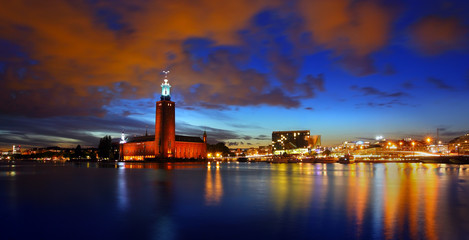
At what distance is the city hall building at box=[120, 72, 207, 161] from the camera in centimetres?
11250

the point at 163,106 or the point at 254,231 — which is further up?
the point at 163,106

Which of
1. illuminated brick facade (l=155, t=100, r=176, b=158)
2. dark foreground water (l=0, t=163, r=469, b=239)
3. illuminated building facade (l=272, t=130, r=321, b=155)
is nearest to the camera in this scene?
dark foreground water (l=0, t=163, r=469, b=239)

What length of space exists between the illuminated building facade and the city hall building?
50136 mm

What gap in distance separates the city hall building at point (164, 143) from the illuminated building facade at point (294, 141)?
50136mm

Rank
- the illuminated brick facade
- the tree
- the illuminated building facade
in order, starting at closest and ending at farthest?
the illuminated brick facade, the tree, the illuminated building facade

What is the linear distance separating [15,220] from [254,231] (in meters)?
8.76

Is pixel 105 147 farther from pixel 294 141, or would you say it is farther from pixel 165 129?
pixel 294 141

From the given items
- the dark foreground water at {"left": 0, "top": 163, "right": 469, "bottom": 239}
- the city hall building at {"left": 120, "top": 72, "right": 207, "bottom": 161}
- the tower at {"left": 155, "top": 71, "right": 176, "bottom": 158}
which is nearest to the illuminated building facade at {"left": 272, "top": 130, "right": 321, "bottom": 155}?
the city hall building at {"left": 120, "top": 72, "right": 207, "bottom": 161}

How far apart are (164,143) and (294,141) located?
82554mm

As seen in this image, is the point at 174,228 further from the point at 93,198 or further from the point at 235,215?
the point at 93,198

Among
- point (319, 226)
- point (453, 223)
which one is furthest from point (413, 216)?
point (319, 226)

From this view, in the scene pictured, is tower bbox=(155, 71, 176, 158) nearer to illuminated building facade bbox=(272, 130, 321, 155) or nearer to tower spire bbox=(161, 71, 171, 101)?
tower spire bbox=(161, 71, 171, 101)

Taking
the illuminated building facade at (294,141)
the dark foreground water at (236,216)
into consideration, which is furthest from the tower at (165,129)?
the dark foreground water at (236,216)

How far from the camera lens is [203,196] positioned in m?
21.1
